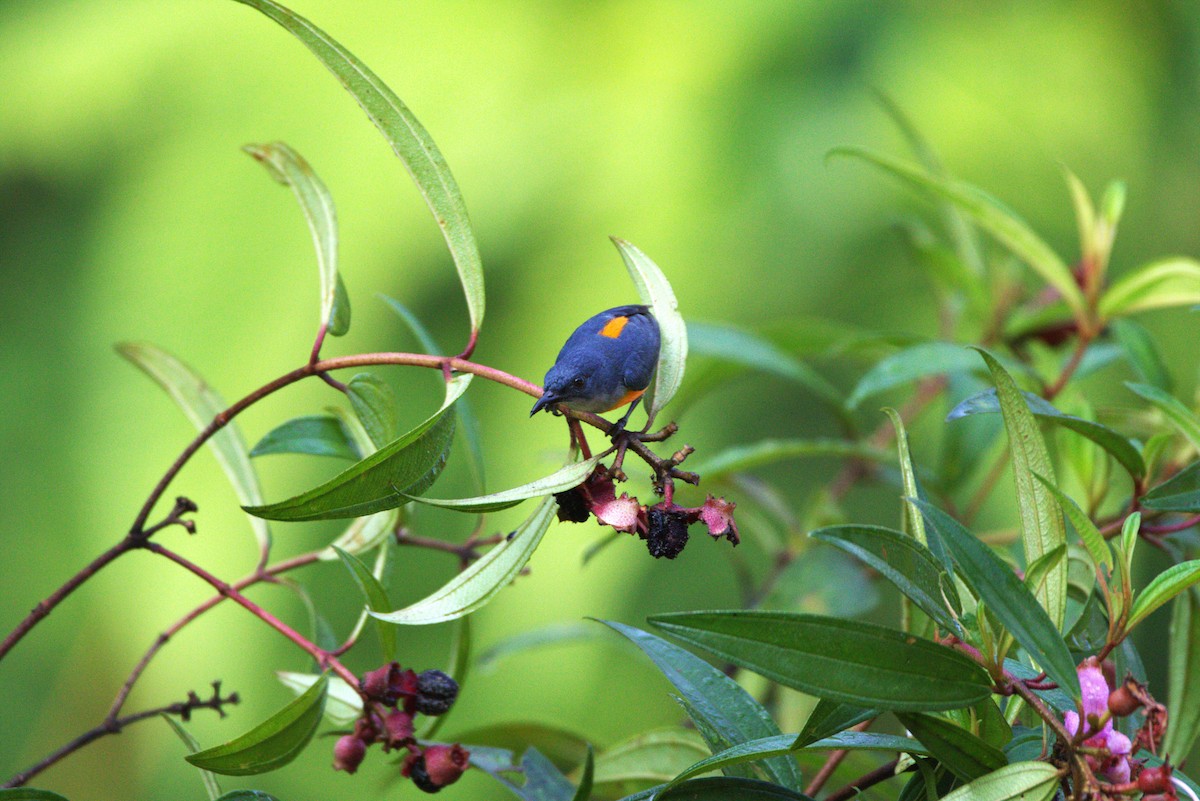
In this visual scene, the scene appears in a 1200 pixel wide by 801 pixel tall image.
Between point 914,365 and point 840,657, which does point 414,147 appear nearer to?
point 840,657

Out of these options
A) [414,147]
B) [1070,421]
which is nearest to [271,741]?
[414,147]

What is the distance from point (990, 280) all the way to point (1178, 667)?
58cm

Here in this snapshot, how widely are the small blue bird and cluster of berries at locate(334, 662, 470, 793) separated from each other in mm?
126

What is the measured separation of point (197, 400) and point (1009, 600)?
45 cm

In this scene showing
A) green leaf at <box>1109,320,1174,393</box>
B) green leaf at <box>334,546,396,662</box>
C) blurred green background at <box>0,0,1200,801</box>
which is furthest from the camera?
blurred green background at <box>0,0,1200,801</box>

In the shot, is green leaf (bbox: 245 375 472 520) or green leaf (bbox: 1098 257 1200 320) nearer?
green leaf (bbox: 245 375 472 520)

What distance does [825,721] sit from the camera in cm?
33

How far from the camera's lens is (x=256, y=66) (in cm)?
155

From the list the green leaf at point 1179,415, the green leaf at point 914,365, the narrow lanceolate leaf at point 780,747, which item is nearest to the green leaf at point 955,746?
the narrow lanceolate leaf at point 780,747

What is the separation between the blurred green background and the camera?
143 centimetres

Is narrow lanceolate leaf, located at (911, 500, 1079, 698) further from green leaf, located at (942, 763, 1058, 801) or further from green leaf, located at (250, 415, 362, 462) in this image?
green leaf, located at (250, 415, 362, 462)

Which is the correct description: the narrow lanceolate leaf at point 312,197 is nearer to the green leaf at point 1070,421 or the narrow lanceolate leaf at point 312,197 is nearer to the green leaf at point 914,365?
the green leaf at point 1070,421

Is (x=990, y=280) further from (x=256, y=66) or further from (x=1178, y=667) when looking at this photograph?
(x=256, y=66)

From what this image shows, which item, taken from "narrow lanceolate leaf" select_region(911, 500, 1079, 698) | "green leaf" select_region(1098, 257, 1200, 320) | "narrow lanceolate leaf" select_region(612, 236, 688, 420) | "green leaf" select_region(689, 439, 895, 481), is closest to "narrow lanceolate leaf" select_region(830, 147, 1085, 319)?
"green leaf" select_region(1098, 257, 1200, 320)
